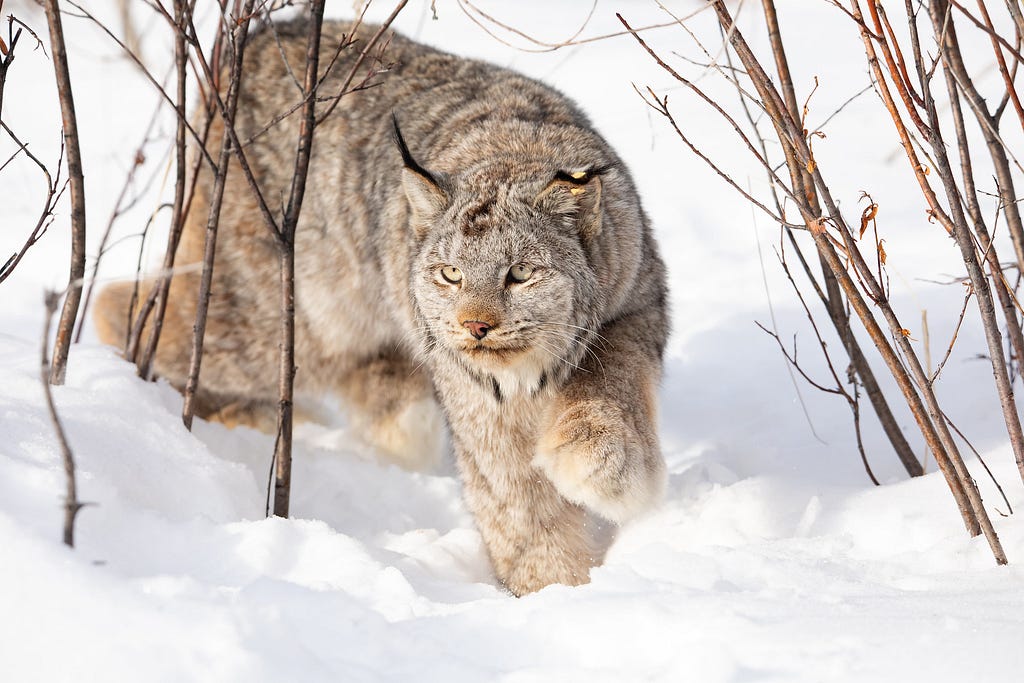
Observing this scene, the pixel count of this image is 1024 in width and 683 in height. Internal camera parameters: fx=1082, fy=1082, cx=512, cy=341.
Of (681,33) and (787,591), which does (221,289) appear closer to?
A: (787,591)

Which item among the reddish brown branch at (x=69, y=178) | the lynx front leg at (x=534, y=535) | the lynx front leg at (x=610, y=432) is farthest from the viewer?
the lynx front leg at (x=534, y=535)

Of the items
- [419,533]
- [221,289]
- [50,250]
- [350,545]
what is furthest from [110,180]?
[350,545]

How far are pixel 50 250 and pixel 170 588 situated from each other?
4.70m

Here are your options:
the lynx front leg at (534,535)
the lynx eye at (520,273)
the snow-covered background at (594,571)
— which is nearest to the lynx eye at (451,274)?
the lynx eye at (520,273)

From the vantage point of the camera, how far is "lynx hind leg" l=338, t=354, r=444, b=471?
4625 mm

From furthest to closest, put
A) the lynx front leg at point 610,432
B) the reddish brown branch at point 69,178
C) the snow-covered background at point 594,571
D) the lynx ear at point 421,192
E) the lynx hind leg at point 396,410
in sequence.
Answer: the lynx hind leg at point 396,410 < the lynx ear at point 421,192 < the lynx front leg at point 610,432 < the reddish brown branch at point 69,178 < the snow-covered background at point 594,571

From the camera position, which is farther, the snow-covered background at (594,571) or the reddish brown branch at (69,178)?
the reddish brown branch at (69,178)

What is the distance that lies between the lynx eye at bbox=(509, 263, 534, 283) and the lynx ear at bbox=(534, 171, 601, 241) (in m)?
0.20

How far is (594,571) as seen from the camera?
236 cm

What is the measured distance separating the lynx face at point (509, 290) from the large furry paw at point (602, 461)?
174mm

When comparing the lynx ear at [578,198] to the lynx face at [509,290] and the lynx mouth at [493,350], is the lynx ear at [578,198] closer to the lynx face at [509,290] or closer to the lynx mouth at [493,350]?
the lynx face at [509,290]

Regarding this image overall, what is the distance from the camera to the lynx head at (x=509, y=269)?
299cm

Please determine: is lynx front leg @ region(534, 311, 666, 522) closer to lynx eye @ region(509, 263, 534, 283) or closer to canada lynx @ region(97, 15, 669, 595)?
canada lynx @ region(97, 15, 669, 595)

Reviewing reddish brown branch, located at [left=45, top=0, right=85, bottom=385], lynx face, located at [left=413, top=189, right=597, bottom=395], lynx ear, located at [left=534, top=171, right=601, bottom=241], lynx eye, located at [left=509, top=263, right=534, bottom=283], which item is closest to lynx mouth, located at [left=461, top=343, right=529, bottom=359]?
lynx face, located at [left=413, top=189, right=597, bottom=395]
